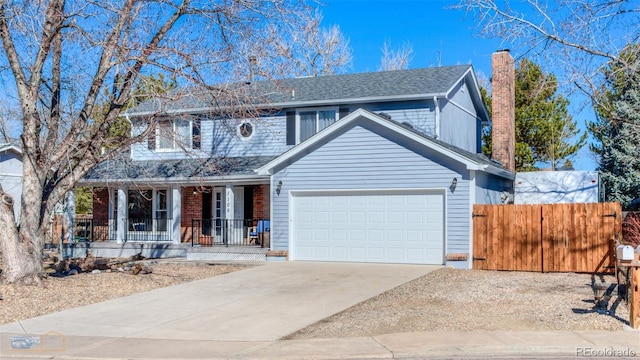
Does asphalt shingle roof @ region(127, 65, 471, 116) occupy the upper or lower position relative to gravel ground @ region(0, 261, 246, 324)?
upper

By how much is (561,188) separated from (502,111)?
3599mm

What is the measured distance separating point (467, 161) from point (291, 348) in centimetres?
1028

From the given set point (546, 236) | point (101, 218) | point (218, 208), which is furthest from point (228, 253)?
point (546, 236)

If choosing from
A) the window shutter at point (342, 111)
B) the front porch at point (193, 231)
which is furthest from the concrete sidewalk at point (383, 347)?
the window shutter at point (342, 111)

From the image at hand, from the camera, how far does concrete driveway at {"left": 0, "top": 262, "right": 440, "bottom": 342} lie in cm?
1002

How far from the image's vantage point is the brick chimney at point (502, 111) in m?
23.4

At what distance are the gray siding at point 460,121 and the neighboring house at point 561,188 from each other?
286cm

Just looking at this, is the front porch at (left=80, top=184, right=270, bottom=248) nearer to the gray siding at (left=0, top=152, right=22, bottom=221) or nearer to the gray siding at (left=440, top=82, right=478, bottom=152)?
the gray siding at (left=440, top=82, right=478, bottom=152)

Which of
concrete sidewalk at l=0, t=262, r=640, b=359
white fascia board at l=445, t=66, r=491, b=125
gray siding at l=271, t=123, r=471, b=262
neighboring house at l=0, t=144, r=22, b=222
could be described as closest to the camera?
concrete sidewalk at l=0, t=262, r=640, b=359

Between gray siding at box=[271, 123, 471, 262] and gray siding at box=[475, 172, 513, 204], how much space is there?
2.88ft

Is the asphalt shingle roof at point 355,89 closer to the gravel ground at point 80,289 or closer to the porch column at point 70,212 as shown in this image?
the porch column at point 70,212

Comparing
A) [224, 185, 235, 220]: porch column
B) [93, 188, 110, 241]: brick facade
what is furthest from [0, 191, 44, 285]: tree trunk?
[93, 188, 110, 241]: brick facade

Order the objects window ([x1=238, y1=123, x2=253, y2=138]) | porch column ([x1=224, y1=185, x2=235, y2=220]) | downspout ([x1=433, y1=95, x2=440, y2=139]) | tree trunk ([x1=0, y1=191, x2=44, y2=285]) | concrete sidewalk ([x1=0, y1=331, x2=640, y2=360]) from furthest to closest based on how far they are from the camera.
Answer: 1. window ([x1=238, y1=123, x2=253, y2=138])
2. porch column ([x1=224, y1=185, x2=235, y2=220])
3. downspout ([x1=433, y1=95, x2=440, y2=139])
4. tree trunk ([x1=0, y1=191, x2=44, y2=285])
5. concrete sidewalk ([x1=0, y1=331, x2=640, y2=360])

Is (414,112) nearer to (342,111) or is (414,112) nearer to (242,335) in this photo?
(342,111)
